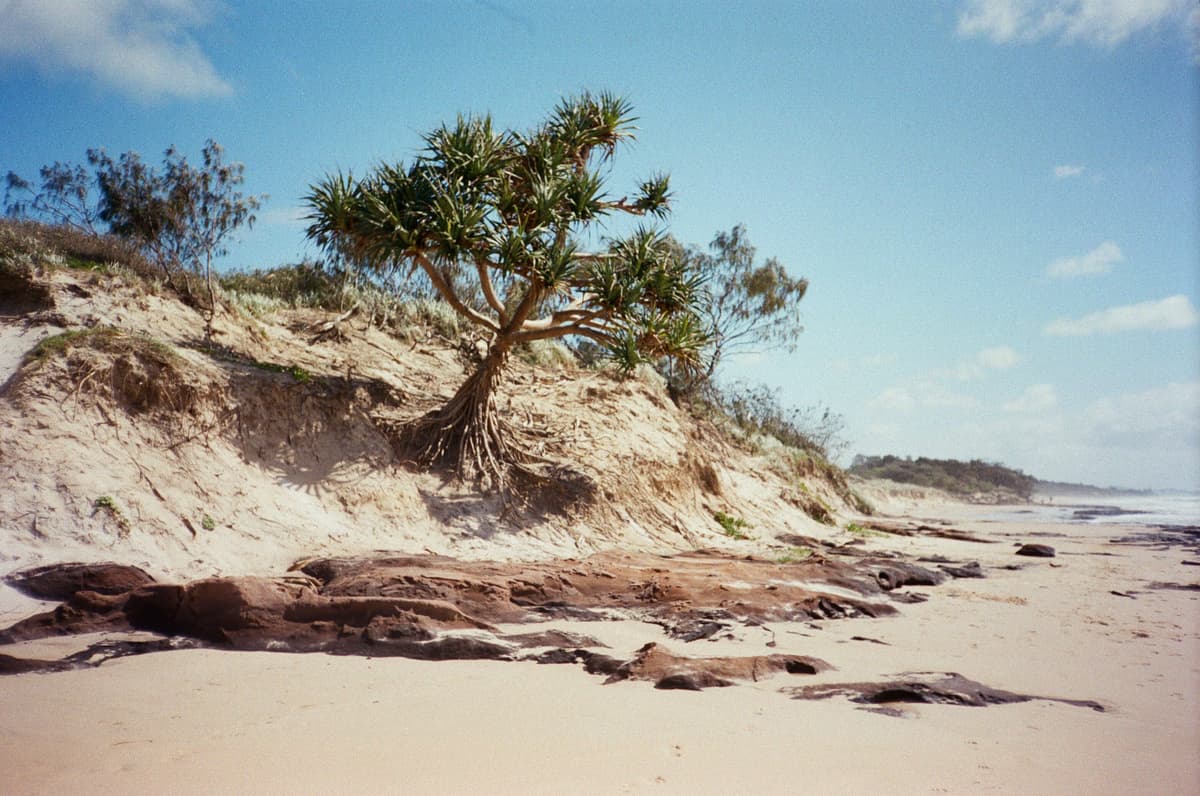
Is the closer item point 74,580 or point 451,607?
point 451,607

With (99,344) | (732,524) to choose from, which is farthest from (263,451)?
(732,524)

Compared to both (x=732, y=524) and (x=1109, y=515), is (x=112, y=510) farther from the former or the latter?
(x=1109, y=515)

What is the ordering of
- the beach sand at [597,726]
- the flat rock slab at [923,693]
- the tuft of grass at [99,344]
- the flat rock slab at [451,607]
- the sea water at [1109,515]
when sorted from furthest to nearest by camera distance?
the sea water at [1109,515] < the tuft of grass at [99,344] < the flat rock slab at [451,607] < the flat rock slab at [923,693] < the beach sand at [597,726]

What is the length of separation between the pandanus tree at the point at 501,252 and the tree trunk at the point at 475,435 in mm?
17

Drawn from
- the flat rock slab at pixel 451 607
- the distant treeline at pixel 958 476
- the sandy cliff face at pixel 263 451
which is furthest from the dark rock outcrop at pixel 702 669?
the distant treeline at pixel 958 476

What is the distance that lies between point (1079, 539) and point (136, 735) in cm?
1810

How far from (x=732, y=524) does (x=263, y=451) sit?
807 centimetres

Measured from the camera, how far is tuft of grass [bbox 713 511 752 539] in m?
13.0

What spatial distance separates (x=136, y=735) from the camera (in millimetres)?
3510

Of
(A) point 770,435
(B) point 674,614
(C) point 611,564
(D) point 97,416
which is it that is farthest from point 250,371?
(A) point 770,435

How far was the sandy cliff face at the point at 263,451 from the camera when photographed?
7.66 m

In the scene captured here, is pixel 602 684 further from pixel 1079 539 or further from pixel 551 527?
pixel 1079 539

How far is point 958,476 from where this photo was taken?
169ft

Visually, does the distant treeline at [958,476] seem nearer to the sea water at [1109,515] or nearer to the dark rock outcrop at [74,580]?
the sea water at [1109,515]
